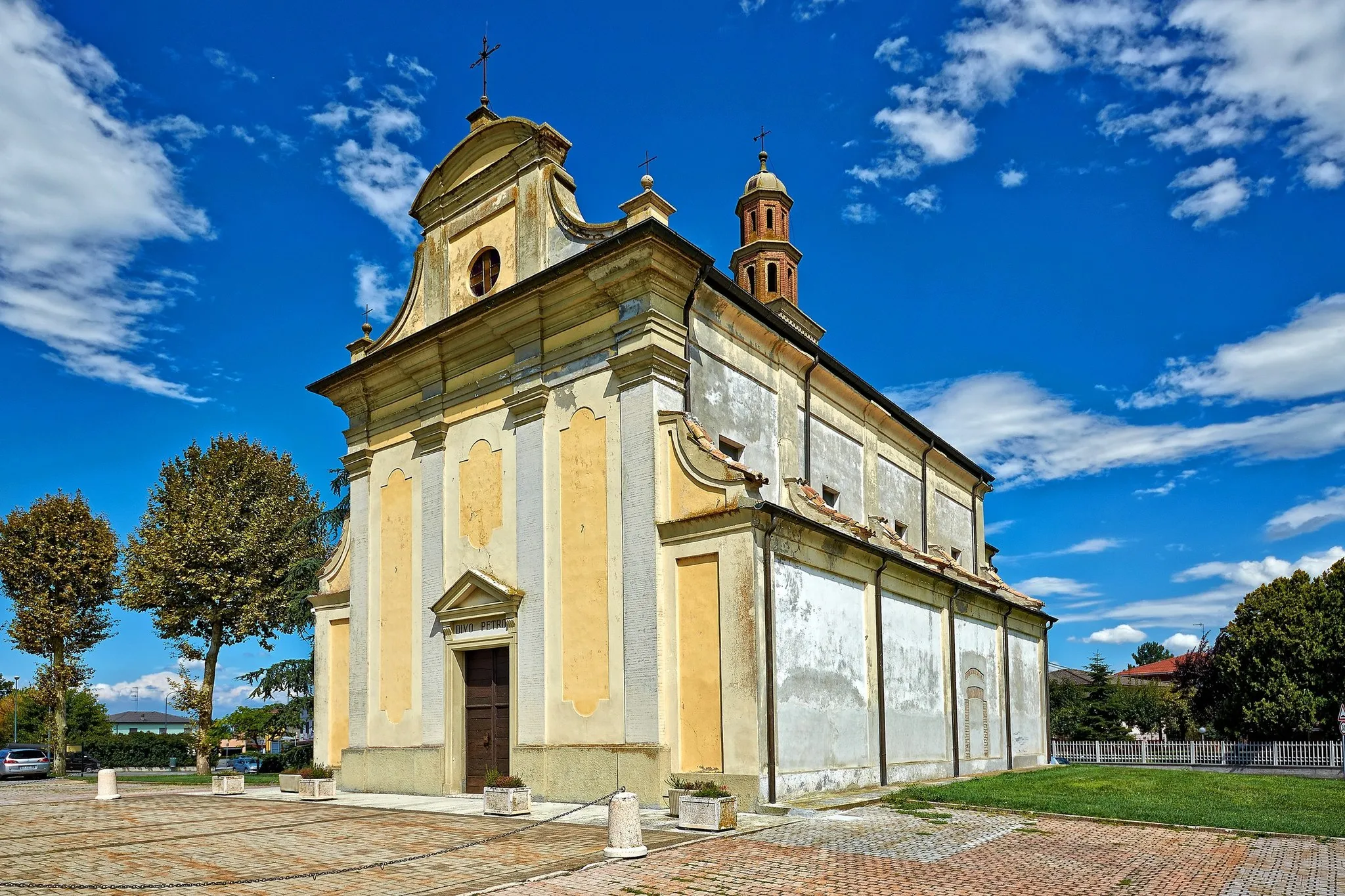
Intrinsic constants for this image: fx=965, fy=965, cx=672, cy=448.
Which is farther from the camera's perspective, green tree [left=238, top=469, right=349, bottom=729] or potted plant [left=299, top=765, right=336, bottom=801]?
green tree [left=238, top=469, right=349, bottom=729]

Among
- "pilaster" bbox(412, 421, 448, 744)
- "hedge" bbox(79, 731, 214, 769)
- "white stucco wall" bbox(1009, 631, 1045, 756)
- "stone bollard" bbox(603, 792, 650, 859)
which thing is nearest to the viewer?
"stone bollard" bbox(603, 792, 650, 859)

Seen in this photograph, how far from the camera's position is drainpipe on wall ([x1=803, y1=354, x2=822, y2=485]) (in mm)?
20938

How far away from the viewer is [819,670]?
15.9m

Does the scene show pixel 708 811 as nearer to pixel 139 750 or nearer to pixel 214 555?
pixel 214 555

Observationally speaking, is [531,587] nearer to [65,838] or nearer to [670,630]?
[670,630]

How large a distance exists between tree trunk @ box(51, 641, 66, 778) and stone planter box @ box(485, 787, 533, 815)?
31.1m

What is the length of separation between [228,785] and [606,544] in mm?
10893

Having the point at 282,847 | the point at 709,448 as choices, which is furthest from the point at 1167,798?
the point at 282,847

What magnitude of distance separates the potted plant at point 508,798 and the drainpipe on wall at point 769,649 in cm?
A: 355

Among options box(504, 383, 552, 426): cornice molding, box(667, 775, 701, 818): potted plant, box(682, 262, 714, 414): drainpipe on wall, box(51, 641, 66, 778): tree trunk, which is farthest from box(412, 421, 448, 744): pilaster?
box(51, 641, 66, 778): tree trunk

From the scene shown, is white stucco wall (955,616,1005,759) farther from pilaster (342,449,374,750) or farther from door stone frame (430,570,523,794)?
pilaster (342,449,374,750)

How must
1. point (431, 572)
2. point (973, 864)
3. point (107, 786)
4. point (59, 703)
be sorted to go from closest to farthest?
point (973, 864) < point (431, 572) < point (107, 786) < point (59, 703)

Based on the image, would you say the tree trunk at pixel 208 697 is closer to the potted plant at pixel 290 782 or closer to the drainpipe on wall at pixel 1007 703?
the potted plant at pixel 290 782

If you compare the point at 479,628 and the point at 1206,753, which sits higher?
the point at 479,628
